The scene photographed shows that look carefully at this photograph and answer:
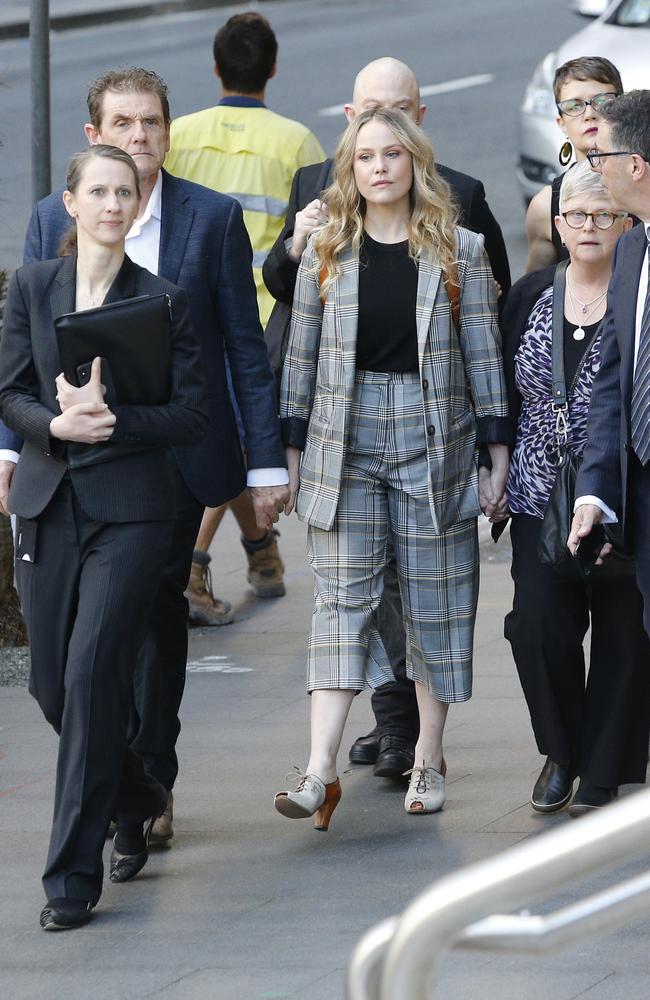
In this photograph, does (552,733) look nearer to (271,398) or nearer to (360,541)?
(360,541)

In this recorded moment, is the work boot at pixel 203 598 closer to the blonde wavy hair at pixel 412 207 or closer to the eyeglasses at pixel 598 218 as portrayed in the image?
the blonde wavy hair at pixel 412 207

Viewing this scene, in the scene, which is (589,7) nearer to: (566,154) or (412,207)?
(566,154)

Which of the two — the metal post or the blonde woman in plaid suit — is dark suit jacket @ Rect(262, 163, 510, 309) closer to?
the blonde woman in plaid suit

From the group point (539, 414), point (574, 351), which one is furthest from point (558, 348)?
point (539, 414)

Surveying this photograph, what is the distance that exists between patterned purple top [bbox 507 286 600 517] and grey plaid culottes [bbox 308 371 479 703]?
0.21 metres

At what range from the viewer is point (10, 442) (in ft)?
16.2

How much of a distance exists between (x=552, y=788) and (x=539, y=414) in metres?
1.06

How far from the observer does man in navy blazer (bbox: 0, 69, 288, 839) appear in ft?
16.7

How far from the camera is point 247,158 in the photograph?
23.7 ft

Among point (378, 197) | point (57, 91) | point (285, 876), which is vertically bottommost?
point (285, 876)

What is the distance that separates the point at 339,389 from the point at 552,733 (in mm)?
1146

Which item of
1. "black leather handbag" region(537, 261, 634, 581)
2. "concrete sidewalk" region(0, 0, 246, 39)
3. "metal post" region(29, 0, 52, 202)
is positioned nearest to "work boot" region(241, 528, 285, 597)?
"metal post" region(29, 0, 52, 202)

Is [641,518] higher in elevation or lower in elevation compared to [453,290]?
lower

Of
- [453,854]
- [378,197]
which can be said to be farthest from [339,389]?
[453,854]
